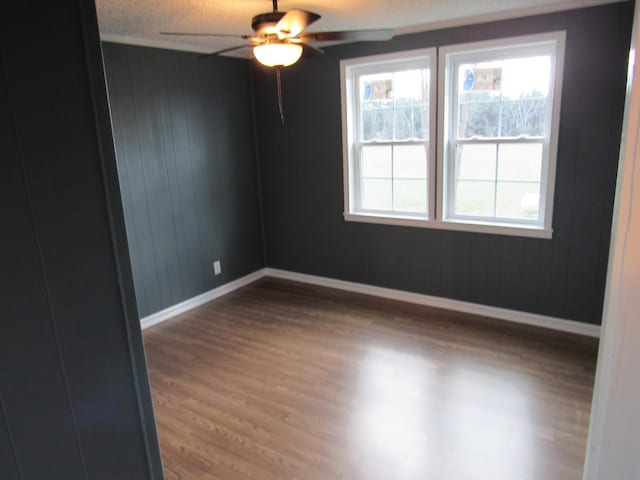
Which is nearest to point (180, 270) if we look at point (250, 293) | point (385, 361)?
point (250, 293)

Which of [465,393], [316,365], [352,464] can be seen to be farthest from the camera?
[316,365]

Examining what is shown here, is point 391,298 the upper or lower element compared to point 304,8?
lower

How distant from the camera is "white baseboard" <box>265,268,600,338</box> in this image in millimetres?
3568

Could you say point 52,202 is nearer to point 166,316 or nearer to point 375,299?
point 166,316

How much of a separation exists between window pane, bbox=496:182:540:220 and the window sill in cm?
10

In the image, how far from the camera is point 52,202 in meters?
1.10

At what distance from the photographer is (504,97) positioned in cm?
356

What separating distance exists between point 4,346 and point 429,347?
2931 millimetres

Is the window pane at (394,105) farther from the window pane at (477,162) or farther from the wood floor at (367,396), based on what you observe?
the wood floor at (367,396)

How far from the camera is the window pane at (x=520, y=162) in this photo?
352 cm

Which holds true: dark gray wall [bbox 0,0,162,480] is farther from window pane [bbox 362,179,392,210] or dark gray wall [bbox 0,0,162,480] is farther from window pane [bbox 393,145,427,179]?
window pane [bbox 362,179,392,210]

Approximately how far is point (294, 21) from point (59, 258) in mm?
1828

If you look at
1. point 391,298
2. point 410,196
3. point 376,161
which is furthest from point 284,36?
point 391,298

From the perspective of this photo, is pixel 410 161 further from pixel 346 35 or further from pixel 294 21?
pixel 294 21
